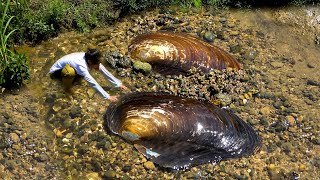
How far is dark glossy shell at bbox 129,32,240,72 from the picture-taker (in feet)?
20.6

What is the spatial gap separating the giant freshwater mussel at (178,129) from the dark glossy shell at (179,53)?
551 millimetres

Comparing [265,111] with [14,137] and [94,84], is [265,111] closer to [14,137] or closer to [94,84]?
[94,84]

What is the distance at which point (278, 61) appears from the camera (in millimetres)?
6793

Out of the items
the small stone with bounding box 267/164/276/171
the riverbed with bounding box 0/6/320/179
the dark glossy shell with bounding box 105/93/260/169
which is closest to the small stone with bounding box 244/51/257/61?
the riverbed with bounding box 0/6/320/179

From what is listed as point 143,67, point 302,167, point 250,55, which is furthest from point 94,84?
point 302,167

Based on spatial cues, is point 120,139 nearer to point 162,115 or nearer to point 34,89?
Answer: point 162,115

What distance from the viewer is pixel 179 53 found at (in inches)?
248

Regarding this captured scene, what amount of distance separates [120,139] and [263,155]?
1.72 meters

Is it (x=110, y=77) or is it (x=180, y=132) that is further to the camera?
(x=110, y=77)

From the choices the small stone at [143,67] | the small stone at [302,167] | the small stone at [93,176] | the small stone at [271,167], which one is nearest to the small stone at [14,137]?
the small stone at [93,176]

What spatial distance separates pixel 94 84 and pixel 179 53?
4.44 feet

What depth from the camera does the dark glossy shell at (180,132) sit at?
521 centimetres

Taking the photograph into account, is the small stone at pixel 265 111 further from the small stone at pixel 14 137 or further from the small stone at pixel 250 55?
the small stone at pixel 14 137

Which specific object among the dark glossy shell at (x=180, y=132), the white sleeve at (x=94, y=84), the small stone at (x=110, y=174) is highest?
the white sleeve at (x=94, y=84)
